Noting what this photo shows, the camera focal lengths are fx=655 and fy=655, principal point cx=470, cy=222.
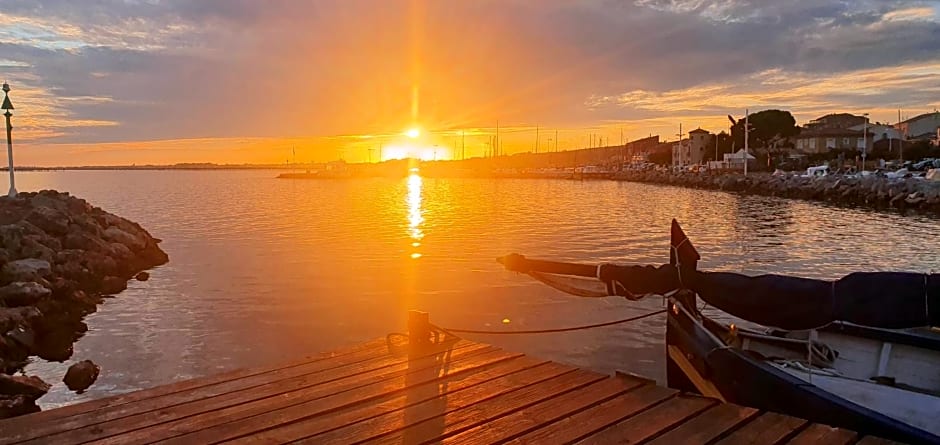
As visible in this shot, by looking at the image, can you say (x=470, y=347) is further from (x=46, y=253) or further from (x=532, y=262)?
(x=46, y=253)

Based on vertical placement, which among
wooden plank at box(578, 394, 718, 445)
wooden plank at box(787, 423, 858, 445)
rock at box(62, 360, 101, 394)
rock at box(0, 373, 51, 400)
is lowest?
rock at box(62, 360, 101, 394)

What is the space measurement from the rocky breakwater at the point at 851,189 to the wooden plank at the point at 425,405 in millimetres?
41719

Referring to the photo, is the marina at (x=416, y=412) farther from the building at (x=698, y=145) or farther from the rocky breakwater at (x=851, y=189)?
the building at (x=698, y=145)

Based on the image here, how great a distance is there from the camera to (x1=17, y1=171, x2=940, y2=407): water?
36.2 ft

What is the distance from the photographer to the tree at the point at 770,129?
96750 millimetres

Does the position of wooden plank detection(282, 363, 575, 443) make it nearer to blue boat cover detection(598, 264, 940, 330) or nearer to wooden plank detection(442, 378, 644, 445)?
wooden plank detection(442, 378, 644, 445)

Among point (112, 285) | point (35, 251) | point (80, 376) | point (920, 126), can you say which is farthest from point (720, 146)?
point (80, 376)

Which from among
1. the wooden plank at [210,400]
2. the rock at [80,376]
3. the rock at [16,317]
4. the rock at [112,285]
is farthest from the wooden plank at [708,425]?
the rock at [112,285]

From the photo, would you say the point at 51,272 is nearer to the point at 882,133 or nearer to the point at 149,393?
the point at 149,393

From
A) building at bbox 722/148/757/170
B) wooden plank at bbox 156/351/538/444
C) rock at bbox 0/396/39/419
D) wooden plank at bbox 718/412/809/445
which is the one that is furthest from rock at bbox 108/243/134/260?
building at bbox 722/148/757/170

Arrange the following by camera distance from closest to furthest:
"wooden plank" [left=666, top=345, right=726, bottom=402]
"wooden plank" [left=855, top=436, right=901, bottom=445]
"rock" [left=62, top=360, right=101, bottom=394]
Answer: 1. "wooden plank" [left=855, top=436, right=901, bottom=445]
2. "wooden plank" [left=666, top=345, right=726, bottom=402]
3. "rock" [left=62, top=360, right=101, bottom=394]

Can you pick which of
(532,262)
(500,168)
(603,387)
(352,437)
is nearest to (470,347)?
(532,262)

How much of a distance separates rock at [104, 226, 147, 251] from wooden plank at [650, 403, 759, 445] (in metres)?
20.9

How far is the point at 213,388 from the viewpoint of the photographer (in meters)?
5.02
